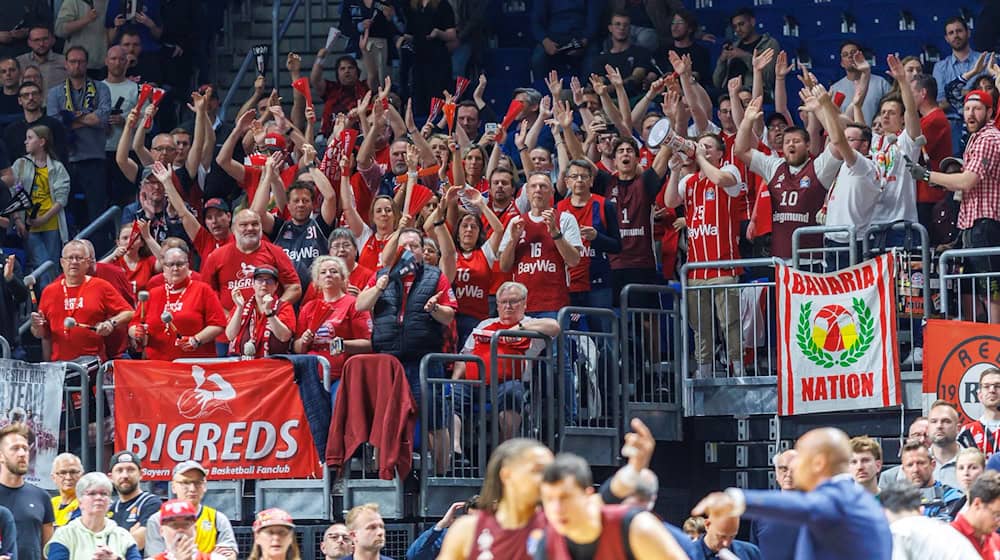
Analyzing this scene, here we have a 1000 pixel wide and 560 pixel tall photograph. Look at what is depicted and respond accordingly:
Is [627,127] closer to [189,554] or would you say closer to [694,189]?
[694,189]

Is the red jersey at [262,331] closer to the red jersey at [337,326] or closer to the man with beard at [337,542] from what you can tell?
the red jersey at [337,326]

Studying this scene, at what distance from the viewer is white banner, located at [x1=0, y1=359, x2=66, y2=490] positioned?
15.7m

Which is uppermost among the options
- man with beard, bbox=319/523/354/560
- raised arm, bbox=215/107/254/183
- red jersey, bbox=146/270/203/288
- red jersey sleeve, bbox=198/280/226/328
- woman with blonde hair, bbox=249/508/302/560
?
raised arm, bbox=215/107/254/183

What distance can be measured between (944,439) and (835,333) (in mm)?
2142

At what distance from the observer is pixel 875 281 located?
50.2 feet

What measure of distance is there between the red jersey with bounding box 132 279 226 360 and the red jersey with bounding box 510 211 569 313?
2.42 metres

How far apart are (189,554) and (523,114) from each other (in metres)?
7.92

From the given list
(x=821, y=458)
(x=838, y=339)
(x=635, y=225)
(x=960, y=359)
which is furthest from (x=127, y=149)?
(x=821, y=458)

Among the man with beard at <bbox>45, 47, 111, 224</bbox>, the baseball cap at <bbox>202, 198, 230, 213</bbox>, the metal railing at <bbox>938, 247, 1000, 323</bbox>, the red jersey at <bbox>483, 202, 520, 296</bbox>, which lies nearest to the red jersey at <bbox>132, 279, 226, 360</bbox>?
the baseball cap at <bbox>202, 198, 230, 213</bbox>

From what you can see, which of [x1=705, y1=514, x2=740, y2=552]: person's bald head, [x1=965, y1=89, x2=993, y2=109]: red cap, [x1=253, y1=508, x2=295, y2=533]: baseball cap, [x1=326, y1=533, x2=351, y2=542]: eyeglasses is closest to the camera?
[x1=705, y1=514, x2=740, y2=552]: person's bald head

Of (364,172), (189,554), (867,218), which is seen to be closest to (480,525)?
(189,554)

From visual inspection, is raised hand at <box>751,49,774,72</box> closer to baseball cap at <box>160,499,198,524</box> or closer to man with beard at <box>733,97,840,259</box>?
man with beard at <box>733,97,840,259</box>

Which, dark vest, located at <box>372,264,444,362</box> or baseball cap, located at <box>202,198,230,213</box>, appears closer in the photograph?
dark vest, located at <box>372,264,444,362</box>

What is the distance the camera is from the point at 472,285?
16.7m
